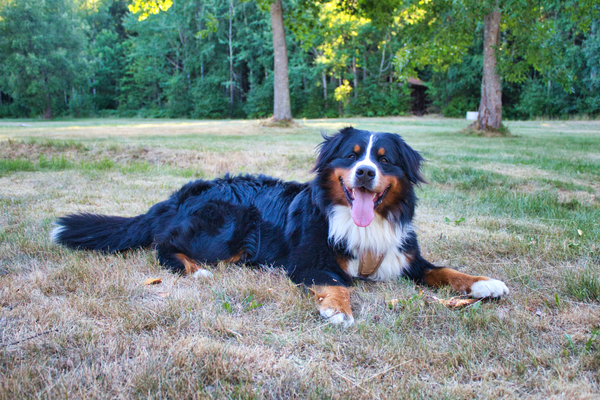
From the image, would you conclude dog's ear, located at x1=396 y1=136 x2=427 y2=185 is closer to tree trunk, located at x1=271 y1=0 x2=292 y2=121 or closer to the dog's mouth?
Result: the dog's mouth

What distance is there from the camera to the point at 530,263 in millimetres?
3332

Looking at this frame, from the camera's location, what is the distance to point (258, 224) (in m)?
3.48

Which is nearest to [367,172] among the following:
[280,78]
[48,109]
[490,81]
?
[490,81]

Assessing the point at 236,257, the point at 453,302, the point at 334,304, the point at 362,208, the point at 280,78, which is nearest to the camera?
the point at 334,304

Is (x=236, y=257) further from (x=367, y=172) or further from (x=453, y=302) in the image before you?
(x=453, y=302)

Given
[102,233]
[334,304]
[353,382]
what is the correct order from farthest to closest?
[102,233]
[334,304]
[353,382]

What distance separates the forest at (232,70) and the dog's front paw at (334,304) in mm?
28337

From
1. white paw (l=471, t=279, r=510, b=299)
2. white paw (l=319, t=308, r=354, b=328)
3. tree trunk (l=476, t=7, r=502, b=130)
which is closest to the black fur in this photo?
white paw (l=319, t=308, r=354, b=328)

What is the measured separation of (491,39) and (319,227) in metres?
13.4

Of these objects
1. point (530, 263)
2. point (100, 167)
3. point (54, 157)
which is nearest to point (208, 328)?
point (530, 263)

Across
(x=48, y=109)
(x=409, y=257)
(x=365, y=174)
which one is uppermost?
(x=48, y=109)

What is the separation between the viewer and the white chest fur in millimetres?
2980

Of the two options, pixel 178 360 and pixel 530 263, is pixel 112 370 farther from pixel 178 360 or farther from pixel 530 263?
pixel 530 263

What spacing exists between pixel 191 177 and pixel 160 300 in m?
4.81
